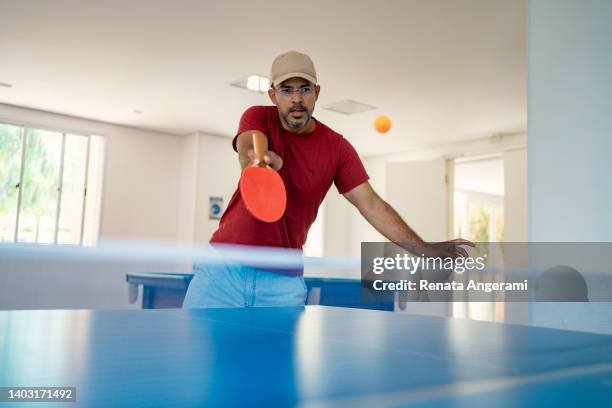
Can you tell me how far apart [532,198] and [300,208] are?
1.10m

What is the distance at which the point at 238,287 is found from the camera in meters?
1.73

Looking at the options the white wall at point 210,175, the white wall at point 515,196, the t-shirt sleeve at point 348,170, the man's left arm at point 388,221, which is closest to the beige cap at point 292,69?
the t-shirt sleeve at point 348,170

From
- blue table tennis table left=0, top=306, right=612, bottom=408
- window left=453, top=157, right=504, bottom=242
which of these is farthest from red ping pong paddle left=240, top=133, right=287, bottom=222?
window left=453, top=157, right=504, bottom=242

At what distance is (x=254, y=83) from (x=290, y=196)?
4.19 metres

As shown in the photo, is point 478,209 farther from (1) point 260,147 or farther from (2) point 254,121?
(1) point 260,147

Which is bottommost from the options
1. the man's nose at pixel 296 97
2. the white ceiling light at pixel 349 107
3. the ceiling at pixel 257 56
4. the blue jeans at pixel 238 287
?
the blue jeans at pixel 238 287

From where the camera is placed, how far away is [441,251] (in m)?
1.79

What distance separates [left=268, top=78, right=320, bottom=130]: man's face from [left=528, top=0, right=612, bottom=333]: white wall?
1132mm

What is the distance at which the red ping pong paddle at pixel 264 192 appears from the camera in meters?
1.26

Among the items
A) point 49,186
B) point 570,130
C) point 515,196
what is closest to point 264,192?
point 570,130

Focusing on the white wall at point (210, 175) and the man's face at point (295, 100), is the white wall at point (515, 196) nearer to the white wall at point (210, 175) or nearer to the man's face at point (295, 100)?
Result: the white wall at point (210, 175)

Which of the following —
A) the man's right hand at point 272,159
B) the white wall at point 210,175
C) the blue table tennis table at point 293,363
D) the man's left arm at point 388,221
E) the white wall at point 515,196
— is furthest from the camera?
the white wall at point 210,175

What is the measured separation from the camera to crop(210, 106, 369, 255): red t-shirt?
5.84 ft

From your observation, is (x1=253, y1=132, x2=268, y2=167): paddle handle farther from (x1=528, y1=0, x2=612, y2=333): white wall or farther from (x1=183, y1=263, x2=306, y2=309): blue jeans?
(x1=528, y1=0, x2=612, y2=333): white wall
